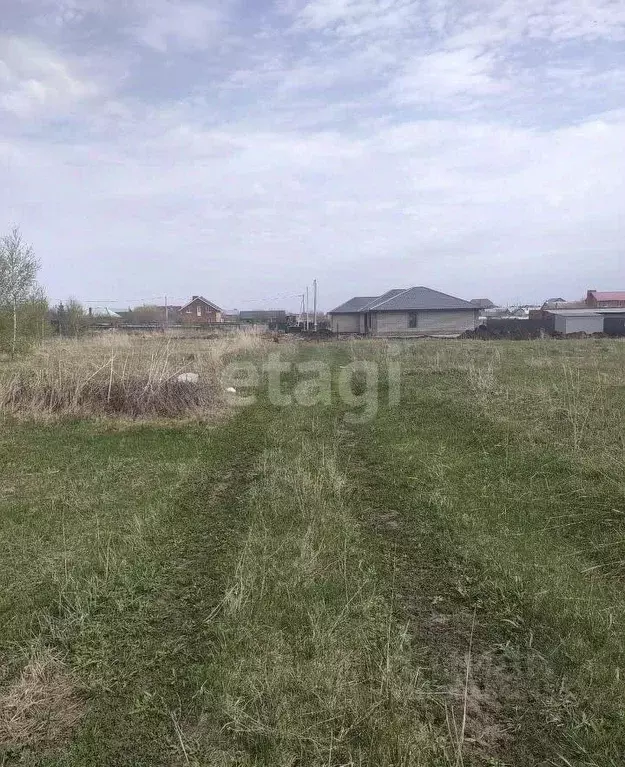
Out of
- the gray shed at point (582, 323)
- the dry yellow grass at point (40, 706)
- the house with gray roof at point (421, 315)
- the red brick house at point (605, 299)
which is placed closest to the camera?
the dry yellow grass at point (40, 706)

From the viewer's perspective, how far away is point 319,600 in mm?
3396

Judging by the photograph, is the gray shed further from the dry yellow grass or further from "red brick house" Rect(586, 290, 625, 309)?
the dry yellow grass

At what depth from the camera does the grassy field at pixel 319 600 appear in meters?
2.29

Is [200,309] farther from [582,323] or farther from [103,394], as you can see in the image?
[103,394]

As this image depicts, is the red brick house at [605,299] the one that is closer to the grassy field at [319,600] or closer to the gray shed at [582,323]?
the gray shed at [582,323]

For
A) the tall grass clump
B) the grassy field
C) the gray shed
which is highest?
the gray shed

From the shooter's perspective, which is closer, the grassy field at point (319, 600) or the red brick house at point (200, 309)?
the grassy field at point (319, 600)

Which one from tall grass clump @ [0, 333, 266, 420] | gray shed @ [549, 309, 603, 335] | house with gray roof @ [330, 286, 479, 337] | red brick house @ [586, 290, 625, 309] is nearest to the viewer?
tall grass clump @ [0, 333, 266, 420]

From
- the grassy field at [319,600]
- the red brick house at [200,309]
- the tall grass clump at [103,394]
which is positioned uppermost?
the red brick house at [200,309]

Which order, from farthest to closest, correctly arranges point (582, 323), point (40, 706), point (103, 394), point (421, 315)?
1. point (421, 315)
2. point (582, 323)
3. point (103, 394)
4. point (40, 706)

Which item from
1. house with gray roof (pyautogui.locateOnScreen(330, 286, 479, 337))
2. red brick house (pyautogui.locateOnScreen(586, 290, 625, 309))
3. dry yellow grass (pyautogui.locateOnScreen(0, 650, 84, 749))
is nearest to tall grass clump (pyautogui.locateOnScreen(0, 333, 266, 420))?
dry yellow grass (pyautogui.locateOnScreen(0, 650, 84, 749))

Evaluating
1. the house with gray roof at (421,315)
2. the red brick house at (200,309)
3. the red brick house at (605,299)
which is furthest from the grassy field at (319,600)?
the red brick house at (605,299)

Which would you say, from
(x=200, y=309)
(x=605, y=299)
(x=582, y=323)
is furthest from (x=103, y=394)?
(x=605, y=299)

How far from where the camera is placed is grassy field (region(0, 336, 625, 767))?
7.52 ft
